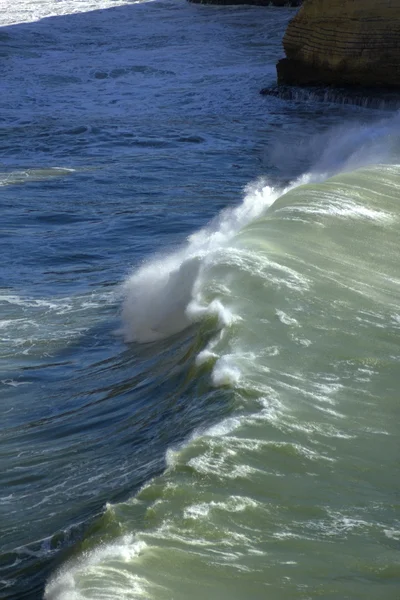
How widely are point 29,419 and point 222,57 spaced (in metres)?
17.6

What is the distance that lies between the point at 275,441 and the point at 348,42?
11779 millimetres

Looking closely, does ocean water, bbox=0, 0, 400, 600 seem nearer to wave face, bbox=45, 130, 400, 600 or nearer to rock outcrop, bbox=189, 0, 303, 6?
wave face, bbox=45, 130, 400, 600

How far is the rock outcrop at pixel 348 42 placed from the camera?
14.5 m

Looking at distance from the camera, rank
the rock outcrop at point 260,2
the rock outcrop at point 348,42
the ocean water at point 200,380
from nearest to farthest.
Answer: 1. the ocean water at point 200,380
2. the rock outcrop at point 348,42
3. the rock outcrop at point 260,2

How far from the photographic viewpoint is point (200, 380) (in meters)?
4.80

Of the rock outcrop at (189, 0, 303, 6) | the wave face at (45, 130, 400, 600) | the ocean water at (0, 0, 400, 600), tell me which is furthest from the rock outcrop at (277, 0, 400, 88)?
the rock outcrop at (189, 0, 303, 6)

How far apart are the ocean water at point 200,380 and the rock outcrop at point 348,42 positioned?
8.42 ft

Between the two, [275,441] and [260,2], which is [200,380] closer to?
[275,441]

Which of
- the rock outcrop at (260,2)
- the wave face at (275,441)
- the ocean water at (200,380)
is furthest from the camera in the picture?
the rock outcrop at (260,2)

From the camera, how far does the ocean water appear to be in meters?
3.43

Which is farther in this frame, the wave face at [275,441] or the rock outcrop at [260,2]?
the rock outcrop at [260,2]

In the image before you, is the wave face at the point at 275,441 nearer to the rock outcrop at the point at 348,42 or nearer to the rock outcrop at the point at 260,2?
the rock outcrop at the point at 348,42

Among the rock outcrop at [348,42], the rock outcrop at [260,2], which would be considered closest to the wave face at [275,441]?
the rock outcrop at [348,42]

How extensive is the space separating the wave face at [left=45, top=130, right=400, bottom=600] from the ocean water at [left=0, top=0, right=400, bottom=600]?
0.01m
